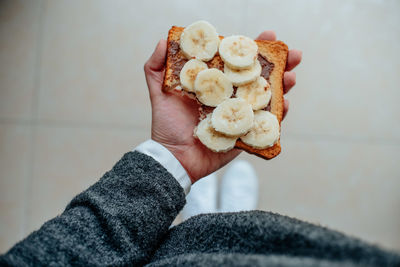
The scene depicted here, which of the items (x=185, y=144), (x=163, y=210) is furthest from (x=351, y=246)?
(x=185, y=144)

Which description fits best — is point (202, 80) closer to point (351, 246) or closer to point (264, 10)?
point (351, 246)

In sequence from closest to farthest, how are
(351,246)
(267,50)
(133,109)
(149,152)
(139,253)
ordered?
(351,246)
(139,253)
(149,152)
(267,50)
(133,109)

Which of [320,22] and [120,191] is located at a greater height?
[320,22]

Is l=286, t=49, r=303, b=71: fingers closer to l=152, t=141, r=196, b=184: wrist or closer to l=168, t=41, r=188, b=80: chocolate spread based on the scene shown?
l=168, t=41, r=188, b=80: chocolate spread

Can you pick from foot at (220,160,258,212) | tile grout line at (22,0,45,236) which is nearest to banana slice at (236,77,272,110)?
foot at (220,160,258,212)

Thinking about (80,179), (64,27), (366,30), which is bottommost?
(80,179)

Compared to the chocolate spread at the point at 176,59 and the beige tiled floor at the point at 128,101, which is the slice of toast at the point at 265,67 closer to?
the chocolate spread at the point at 176,59
